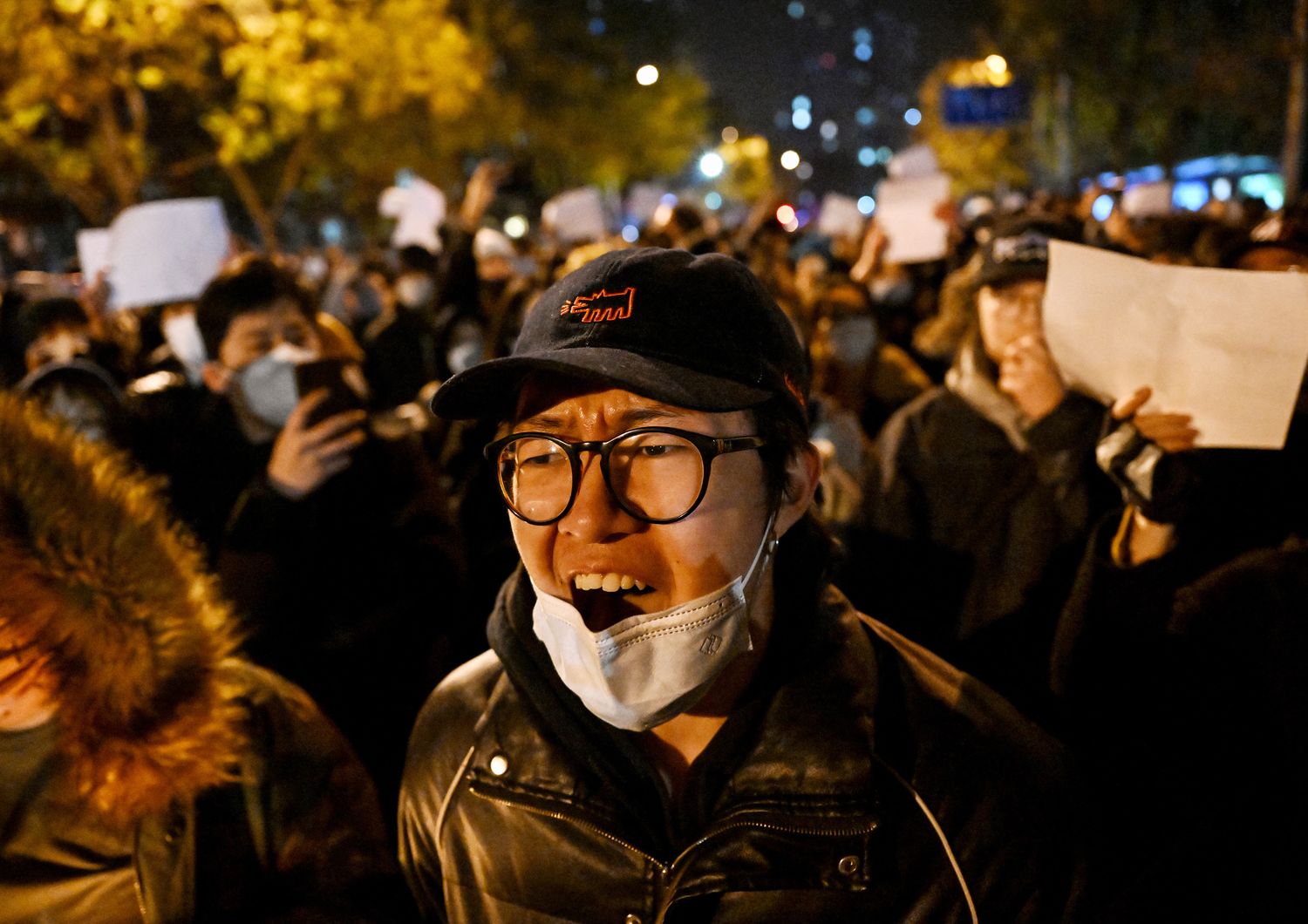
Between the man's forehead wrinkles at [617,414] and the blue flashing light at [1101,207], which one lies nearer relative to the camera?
the man's forehead wrinkles at [617,414]

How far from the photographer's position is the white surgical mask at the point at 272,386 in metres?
3.36

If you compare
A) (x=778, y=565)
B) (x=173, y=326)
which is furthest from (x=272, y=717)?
(x=173, y=326)

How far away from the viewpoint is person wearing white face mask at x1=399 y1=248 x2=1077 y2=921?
5.24 feet

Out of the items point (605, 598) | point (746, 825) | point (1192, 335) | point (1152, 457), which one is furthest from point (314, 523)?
point (1192, 335)

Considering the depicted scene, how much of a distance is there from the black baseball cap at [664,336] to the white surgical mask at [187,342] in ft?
14.8

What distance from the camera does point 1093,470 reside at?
2.98 m

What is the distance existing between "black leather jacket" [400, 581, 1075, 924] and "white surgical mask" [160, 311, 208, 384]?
4532 mm

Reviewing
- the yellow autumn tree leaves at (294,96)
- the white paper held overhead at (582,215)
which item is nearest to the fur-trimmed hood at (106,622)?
the white paper held overhead at (582,215)

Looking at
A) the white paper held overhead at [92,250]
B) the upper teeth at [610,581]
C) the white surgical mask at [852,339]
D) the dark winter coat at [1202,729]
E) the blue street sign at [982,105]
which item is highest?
the blue street sign at [982,105]

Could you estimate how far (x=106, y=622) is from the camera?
181cm

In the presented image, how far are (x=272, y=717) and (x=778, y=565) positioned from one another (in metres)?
1.09

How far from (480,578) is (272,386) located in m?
1.35

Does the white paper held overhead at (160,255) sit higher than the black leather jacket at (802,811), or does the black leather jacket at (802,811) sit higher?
the white paper held overhead at (160,255)

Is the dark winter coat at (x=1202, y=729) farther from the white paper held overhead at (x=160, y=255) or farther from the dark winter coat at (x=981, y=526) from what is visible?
the white paper held overhead at (x=160, y=255)
